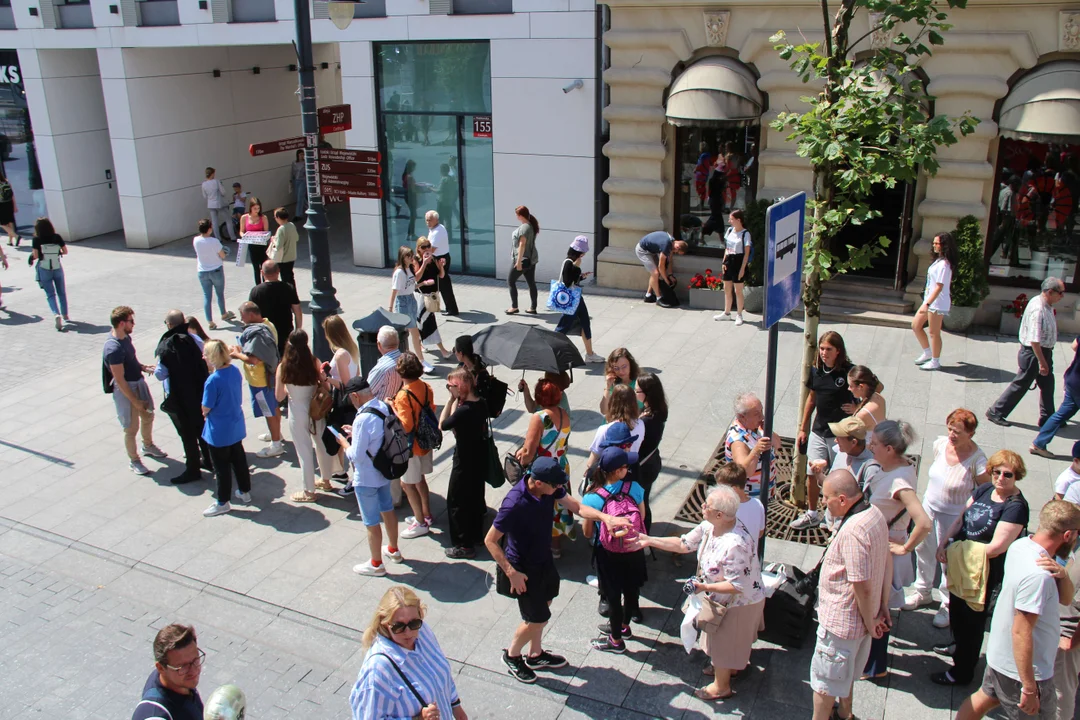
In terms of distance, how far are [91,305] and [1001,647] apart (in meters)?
14.5

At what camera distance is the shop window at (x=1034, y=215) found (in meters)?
12.7

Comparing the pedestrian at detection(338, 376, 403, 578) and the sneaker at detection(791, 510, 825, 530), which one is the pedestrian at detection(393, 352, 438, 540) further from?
the sneaker at detection(791, 510, 825, 530)

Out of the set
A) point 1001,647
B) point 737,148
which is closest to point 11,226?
point 737,148

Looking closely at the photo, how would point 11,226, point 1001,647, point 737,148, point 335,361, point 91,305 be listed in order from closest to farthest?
1. point 1001,647
2. point 335,361
3. point 737,148
4. point 91,305
5. point 11,226

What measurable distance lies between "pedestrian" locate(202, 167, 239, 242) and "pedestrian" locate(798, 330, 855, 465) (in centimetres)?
1443

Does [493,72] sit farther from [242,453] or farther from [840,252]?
[242,453]

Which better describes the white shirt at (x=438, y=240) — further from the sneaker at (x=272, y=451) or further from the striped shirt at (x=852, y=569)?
the striped shirt at (x=852, y=569)

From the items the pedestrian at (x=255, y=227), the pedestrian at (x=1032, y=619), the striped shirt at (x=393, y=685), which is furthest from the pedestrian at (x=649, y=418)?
the pedestrian at (x=255, y=227)

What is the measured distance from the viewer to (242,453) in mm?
8641

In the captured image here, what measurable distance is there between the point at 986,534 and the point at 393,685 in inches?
141

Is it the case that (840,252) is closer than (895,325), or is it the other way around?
(895,325)

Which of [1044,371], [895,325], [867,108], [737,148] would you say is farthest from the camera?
[737,148]

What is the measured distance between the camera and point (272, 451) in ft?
31.9

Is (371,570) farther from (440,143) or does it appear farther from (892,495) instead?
(440,143)
